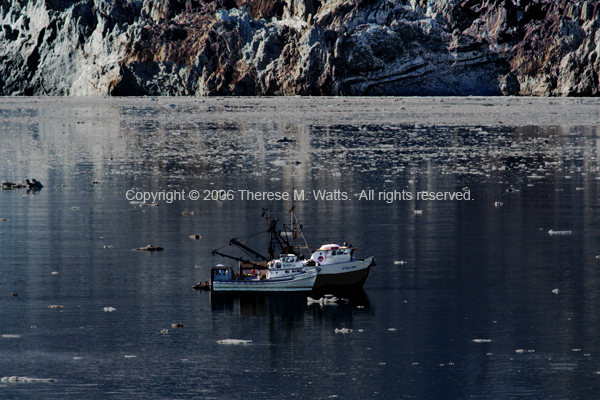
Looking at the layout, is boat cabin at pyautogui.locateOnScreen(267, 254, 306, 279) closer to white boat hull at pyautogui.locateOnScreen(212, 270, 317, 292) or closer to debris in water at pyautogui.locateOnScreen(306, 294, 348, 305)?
white boat hull at pyautogui.locateOnScreen(212, 270, 317, 292)

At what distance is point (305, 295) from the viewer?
11.4m

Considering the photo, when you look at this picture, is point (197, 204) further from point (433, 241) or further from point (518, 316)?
point (518, 316)

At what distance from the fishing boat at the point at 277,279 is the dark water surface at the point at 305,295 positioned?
28cm

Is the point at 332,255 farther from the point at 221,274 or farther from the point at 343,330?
the point at 343,330

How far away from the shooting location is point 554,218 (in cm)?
1706

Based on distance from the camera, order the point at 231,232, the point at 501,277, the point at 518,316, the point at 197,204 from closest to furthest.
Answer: the point at 518,316
the point at 501,277
the point at 231,232
the point at 197,204

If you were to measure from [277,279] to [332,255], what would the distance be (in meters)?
1.00

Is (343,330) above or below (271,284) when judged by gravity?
below

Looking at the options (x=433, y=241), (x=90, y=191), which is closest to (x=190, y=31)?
(x=90, y=191)

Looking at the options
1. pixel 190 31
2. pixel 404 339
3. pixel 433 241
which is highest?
pixel 190 31

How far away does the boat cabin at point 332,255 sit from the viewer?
38.9 feet

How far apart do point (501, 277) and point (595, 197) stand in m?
8.85

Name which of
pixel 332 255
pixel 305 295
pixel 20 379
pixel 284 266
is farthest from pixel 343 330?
pixel 20 379

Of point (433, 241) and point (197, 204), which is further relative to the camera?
point (197, 204)
